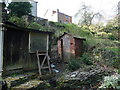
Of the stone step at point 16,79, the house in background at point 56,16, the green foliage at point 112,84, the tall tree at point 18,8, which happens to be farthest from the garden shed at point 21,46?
the house in background at point 56,16

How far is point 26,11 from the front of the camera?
47.4ft

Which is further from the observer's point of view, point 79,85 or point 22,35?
point 22,35

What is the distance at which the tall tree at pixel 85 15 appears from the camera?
2534cm

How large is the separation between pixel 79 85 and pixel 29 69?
3.19m

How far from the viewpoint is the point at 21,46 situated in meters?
7.41

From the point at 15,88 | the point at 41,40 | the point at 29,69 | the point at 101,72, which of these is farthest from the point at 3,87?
the point at 101,72

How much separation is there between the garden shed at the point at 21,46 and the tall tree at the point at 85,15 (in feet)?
58.7

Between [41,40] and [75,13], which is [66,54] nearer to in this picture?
[41,40]

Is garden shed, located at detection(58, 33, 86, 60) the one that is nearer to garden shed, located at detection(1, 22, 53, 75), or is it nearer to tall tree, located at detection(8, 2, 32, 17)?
garden shed, located at detection(1, 22, 53, 75)

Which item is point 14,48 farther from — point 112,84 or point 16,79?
point 112,84

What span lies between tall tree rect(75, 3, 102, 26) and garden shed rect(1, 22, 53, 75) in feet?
58.7

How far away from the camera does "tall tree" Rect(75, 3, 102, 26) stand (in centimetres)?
2534

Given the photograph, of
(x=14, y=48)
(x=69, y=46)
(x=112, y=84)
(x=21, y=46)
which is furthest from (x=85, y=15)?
(x=112, y=84)

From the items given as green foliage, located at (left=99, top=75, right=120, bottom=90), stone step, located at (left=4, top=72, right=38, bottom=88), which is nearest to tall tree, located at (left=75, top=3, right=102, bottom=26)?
stone step, located at (left=4, top=72, right=38, bottom=88)
